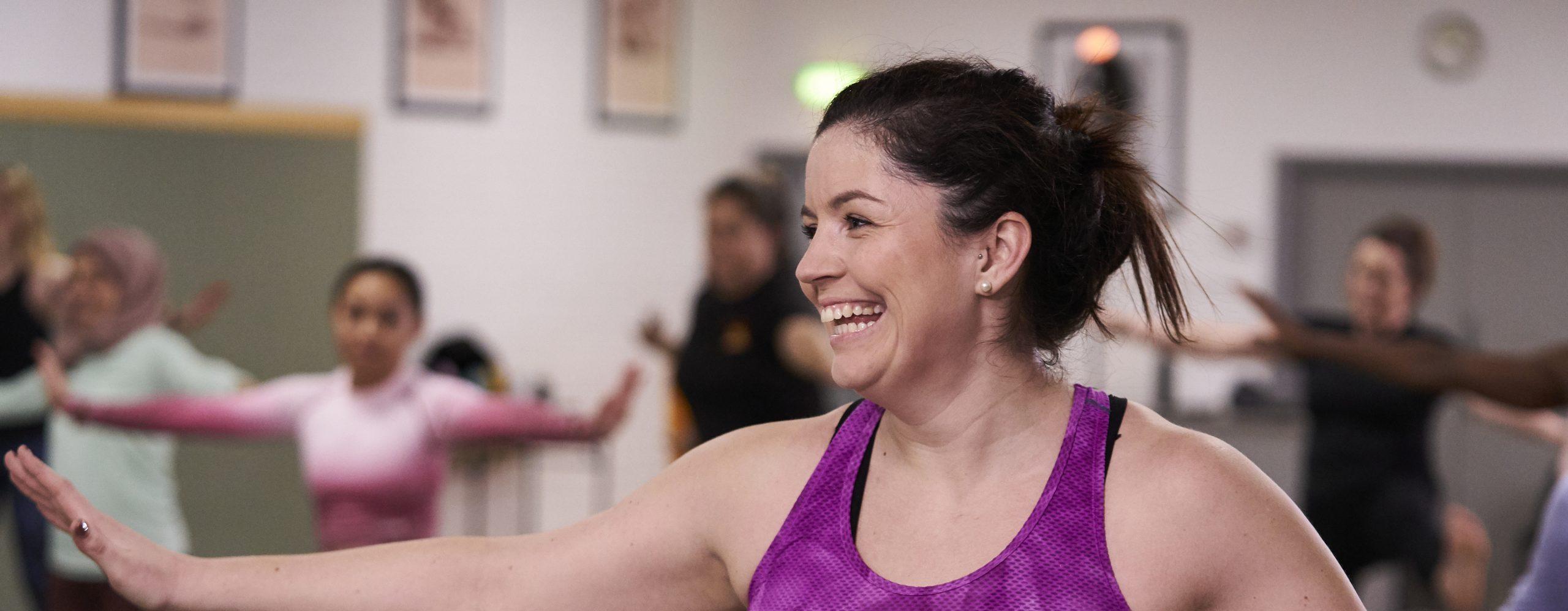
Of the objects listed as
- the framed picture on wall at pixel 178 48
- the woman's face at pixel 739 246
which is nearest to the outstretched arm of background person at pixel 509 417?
the woman's face at pixel 739 246

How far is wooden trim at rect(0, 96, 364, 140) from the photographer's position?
3.84 metres

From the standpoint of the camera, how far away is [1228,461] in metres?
1.18

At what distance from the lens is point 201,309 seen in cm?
394

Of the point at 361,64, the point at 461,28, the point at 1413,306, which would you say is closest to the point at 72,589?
the point at 361,64

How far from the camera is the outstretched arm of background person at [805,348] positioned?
3148 millimetres

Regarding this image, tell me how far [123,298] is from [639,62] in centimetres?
263

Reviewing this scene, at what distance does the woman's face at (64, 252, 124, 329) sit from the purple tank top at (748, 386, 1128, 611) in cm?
279

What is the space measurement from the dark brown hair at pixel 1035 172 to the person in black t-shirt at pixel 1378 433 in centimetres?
226

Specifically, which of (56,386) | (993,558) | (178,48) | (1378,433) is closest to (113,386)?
(56,386)

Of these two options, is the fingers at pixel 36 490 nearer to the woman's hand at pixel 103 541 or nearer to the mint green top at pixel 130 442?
the woman's hand at pixel 103 541

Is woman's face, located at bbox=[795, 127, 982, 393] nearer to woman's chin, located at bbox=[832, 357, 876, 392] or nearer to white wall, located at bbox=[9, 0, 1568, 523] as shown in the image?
woman's chin, located at bbox=[832, 357, 876, 392]

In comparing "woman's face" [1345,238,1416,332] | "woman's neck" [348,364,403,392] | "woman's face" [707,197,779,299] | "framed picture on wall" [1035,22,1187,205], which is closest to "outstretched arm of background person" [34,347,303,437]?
"woman's neck" [348,364,403,392]

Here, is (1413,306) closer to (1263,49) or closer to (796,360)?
(796,360)

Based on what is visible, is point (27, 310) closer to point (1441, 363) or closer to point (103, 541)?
point (103, 541)
